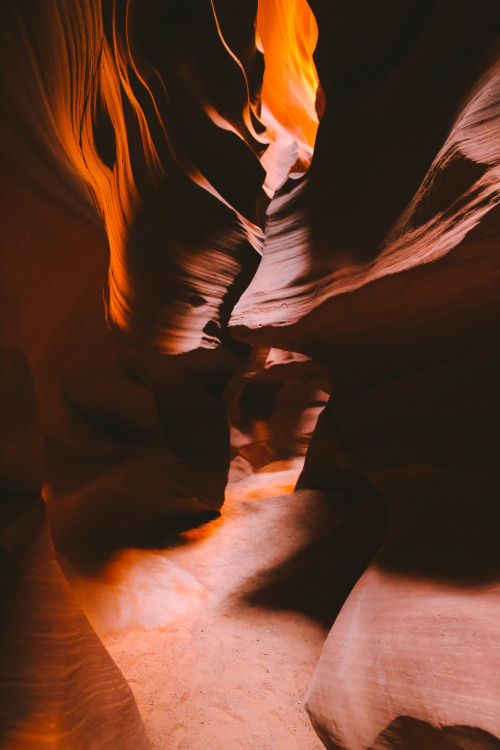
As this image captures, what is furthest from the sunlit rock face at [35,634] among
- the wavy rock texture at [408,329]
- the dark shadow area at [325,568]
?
the dark shadow area at [325,568]

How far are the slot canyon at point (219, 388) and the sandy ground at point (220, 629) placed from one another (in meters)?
0.02

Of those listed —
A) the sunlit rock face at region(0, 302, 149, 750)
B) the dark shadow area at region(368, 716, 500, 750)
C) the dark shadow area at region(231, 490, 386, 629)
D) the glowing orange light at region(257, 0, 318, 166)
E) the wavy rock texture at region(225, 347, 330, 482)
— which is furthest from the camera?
the glowing orange light at region(257, 0, 318, 166)

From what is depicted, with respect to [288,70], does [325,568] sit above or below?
below

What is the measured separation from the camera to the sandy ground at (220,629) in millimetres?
2381

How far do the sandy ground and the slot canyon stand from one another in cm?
2

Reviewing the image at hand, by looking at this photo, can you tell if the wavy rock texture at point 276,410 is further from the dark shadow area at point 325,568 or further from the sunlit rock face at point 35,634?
the sunlit rock face at point 35,634

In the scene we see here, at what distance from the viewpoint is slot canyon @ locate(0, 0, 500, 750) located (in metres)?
1.97

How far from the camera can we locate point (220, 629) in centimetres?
336

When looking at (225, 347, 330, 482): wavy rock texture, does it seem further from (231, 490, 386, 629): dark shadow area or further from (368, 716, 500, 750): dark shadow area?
(368, 716, 500, 750): dark shadow area

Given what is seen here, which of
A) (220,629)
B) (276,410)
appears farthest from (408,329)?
(276,410)

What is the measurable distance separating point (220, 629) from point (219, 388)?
11.7 ft

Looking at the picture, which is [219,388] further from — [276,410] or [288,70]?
[288,70]

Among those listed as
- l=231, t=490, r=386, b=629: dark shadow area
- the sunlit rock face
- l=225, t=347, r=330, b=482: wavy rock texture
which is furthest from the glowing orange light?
the sunlit rock face

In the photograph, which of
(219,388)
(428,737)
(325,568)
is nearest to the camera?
(428,737)
